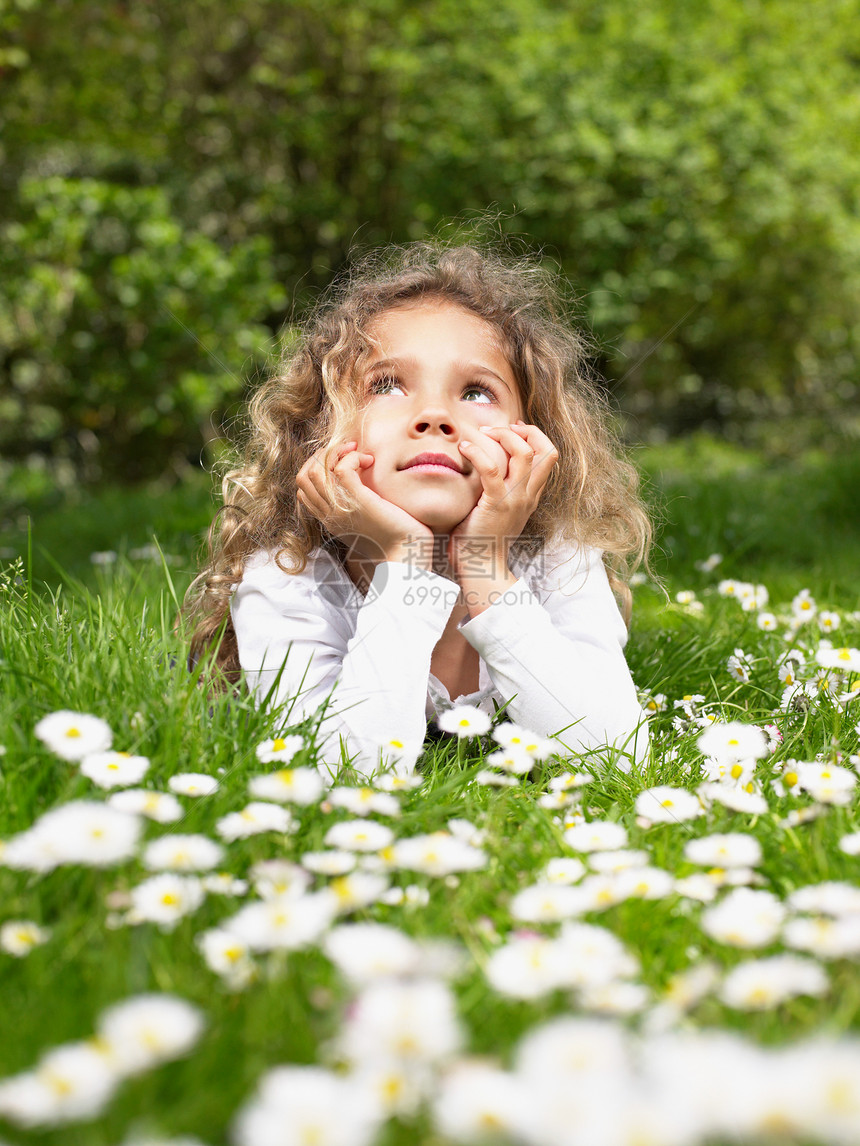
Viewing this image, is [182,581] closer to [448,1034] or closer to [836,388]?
[448,1034]

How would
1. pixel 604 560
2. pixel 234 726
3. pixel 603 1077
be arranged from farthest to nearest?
pixel 604 560, pixel 234 726, pixel 603 1077

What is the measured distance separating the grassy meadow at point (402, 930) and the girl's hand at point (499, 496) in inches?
17.0

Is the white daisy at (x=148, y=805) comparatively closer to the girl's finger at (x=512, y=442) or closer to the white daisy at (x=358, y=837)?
the white daisy at (x=358, y=837)

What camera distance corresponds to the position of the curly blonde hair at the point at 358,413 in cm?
234

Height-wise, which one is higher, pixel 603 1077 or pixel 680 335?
pixel 680 335

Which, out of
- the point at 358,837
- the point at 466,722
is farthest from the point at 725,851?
the point at 466,722

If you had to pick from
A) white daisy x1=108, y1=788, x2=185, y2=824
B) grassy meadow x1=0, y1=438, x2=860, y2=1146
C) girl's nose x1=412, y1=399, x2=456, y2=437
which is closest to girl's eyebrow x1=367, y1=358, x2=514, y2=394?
girl's nose x1=412, y1=399, x2=456, y2=437

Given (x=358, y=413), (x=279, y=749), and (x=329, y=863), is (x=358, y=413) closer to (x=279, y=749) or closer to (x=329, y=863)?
(x=279, y=749)

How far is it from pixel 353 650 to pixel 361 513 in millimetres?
304

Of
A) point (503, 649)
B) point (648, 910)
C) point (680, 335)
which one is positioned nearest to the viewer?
point (648, 910)

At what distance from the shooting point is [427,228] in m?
11.0

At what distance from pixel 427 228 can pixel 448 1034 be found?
36.4 ft

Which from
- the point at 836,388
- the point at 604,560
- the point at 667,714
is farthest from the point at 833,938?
the point at 836,388

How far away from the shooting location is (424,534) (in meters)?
2.05
